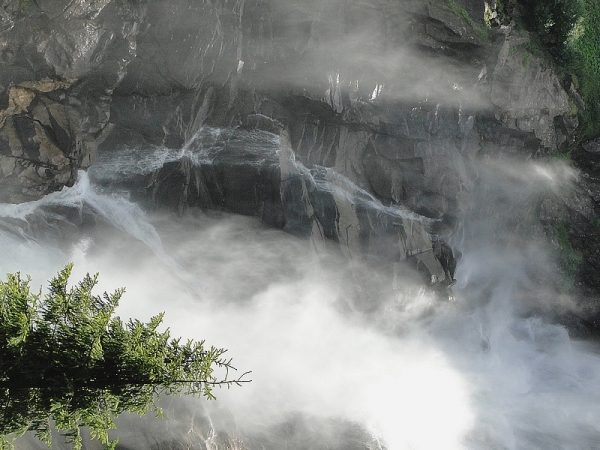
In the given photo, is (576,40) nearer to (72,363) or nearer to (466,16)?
(466,16)

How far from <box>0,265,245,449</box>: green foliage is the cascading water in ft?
21.4

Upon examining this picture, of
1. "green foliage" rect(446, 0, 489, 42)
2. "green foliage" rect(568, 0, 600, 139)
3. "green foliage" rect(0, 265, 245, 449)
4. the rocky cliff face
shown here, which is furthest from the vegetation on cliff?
"green foliage" rect(0, 265, 245, 449)

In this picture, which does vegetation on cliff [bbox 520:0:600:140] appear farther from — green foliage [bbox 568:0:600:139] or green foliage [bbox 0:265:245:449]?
green foliage [bbox 0:265:245:449]

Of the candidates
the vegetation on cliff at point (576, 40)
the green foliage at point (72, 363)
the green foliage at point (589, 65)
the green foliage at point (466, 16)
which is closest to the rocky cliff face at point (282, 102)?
the green foliage at point (466, 16)

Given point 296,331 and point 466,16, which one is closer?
point 466,16

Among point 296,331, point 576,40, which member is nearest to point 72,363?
point 296,331

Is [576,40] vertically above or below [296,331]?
above

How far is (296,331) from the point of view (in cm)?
2022

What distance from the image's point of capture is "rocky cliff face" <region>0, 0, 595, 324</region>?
17125mm

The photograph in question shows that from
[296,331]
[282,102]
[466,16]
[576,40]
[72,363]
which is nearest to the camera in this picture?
[72,363]

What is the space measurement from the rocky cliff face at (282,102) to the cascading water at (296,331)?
2.78 ft

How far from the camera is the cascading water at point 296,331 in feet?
60.6

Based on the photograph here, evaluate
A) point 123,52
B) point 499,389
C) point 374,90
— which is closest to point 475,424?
point 499,389

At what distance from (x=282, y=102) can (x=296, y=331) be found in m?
8.60
